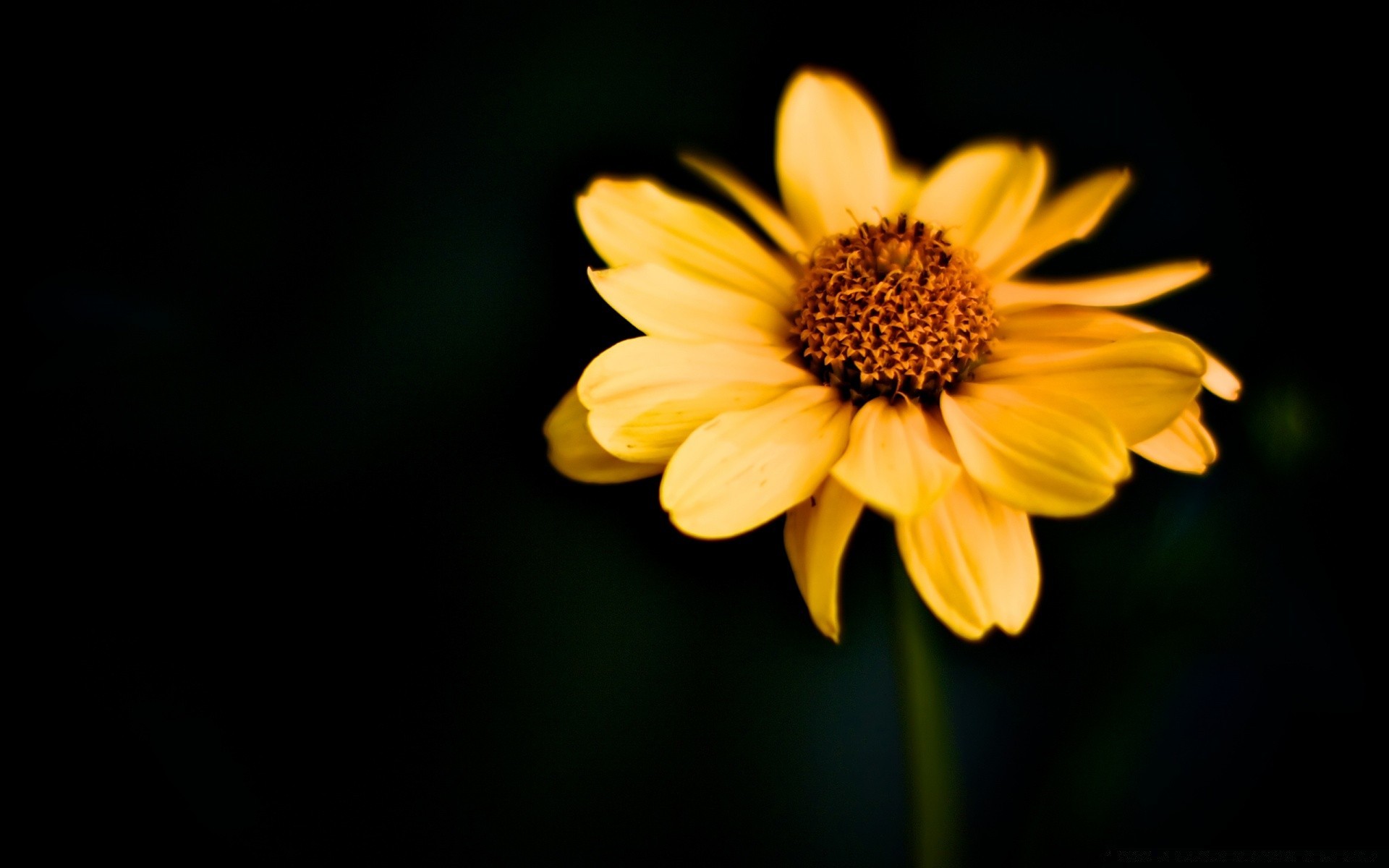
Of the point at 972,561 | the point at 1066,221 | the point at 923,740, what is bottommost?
the point at 923,740

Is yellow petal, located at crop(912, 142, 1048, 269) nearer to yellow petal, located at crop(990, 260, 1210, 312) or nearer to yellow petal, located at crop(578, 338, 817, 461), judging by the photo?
yellow petal, located at crop(990, 260, 1210, 312)

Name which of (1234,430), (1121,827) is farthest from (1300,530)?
(1121,827)

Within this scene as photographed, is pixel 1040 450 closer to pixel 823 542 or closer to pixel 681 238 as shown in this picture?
pixel 823 542

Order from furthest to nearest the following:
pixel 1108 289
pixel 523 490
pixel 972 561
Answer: pixel 523 490 < pixel 1108 289 < pixel 972 561

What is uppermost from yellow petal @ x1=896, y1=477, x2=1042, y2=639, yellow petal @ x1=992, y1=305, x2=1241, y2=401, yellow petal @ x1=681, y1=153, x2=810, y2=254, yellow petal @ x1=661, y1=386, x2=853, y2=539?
yellow petal @ x1=681, y1=153, x2=810, y2=254

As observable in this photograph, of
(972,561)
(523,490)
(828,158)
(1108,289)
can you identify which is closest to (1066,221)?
(1108,289)

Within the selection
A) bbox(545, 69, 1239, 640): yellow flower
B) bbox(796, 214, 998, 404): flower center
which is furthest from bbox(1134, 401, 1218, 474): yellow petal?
bbox(796, 214, 998, 404): flower center

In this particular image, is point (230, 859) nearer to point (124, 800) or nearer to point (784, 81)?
point (124, 800)
